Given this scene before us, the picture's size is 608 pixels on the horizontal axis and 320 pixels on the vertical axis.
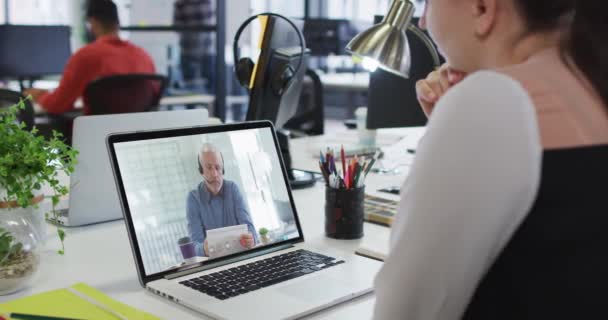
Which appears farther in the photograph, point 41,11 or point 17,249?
point 41,11

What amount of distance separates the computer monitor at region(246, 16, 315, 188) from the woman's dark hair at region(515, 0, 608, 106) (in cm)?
104

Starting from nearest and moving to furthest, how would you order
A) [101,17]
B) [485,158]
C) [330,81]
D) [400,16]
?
[485,158] → [400,16] → [101,17] → [330,81]

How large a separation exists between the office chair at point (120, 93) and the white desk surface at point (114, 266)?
81.3 inches

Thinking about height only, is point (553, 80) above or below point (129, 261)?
above

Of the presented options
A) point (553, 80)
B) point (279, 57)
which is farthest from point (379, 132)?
point (553, 80)

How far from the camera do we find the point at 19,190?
1026 mm

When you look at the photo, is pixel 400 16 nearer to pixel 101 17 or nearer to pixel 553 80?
pixel 553 80

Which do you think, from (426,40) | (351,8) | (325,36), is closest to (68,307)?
(426,40)

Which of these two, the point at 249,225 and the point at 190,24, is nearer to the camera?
the point at 249,225

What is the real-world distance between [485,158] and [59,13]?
683 centimetres

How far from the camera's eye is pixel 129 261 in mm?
1198

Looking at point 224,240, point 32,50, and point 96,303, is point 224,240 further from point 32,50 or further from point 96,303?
point 32,50

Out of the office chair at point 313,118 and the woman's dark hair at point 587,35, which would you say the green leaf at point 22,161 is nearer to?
the woman's dark hair at point 587,35

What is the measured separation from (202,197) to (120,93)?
241 cm
